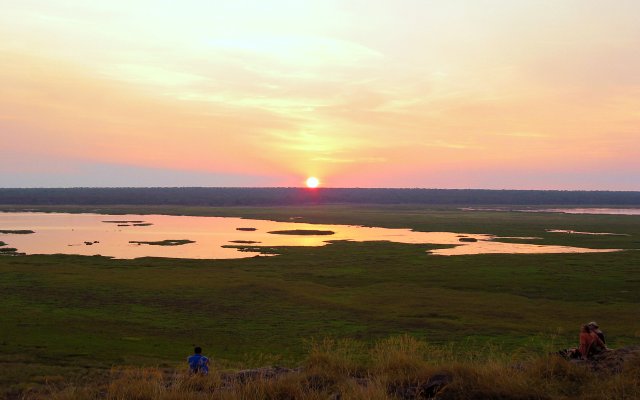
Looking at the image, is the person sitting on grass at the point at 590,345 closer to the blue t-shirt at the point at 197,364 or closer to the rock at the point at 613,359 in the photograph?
the rock at the point at 613,359

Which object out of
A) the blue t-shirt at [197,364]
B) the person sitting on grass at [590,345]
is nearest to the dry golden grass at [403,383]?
the person sitting on grass at [590,345]

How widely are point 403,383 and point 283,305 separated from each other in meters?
22.6

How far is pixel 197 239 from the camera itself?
2889 inches

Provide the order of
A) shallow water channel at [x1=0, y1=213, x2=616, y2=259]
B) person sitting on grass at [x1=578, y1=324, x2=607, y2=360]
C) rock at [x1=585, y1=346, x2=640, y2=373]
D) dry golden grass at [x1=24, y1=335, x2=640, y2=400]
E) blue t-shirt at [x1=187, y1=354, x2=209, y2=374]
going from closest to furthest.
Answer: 1. dry golden grass at [x1=24, y1=335, x2=640, y2=400]
2. rock at [x1=585, y1=346, x2=640, y2=373]
3. person sitting on grass at [x1=578, y1=324, x2=607, y2=360]
4. blue t-shirt at [x1=187, y1=354, x2=209, y2=374]
5. shallow water channel at [x1=0, y1=213, x2=616, y2=259]

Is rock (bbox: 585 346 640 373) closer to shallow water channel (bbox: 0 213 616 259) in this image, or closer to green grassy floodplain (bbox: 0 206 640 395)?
green grassy floodplain (bbox: 0 206 640 395)

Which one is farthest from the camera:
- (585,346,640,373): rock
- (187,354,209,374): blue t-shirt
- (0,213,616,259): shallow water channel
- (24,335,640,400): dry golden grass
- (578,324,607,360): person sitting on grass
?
(0,213,616,259): shallow water channel

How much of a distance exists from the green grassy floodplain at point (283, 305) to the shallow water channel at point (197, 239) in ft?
21.8

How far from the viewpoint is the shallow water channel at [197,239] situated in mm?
60062

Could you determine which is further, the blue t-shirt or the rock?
the blue t-shirt

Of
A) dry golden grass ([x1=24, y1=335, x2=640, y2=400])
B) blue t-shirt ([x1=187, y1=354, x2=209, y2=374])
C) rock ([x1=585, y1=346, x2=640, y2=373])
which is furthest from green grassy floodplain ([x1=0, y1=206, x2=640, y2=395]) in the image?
A: blue t-shirt ([x1=187, y1=354, x2=209, y2=374])

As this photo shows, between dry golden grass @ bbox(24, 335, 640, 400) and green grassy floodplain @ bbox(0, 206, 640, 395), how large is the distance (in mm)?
2036

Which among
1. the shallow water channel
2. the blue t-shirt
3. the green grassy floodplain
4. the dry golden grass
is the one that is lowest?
the green grassy floodplain

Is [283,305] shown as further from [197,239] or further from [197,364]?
[197,239]

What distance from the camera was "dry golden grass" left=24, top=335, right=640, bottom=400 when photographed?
989 cm
